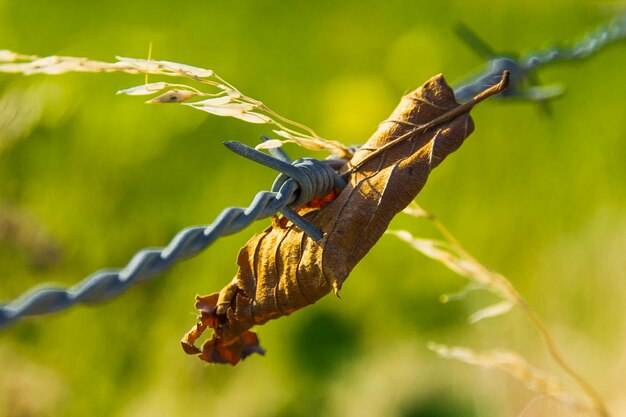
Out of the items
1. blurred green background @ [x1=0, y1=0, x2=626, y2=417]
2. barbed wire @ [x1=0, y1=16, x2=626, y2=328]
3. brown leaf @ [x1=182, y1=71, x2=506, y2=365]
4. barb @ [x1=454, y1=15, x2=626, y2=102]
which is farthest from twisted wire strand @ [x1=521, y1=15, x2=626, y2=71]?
blurred green background @ [x1=0, y1=0, x2=626, y2=417]

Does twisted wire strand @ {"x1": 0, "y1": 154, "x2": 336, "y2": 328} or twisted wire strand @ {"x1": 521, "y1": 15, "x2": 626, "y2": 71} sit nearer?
twisted wire strand @ {"x1": 0, "y1": 154, "x2": 336, "y2": 328}

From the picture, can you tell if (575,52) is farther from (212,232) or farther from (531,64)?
(212,232)

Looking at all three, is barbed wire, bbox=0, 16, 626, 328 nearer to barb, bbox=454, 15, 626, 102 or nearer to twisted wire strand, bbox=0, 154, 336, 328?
twisted wire strand, bbox=0, 154, 336, 328

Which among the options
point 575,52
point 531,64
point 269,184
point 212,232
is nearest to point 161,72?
point 212,232

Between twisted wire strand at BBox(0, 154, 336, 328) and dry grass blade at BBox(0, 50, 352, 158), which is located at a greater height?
dry grass blade at BBox(0, 50, 352, 158)

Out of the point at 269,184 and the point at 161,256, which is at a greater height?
the point at 161,256
